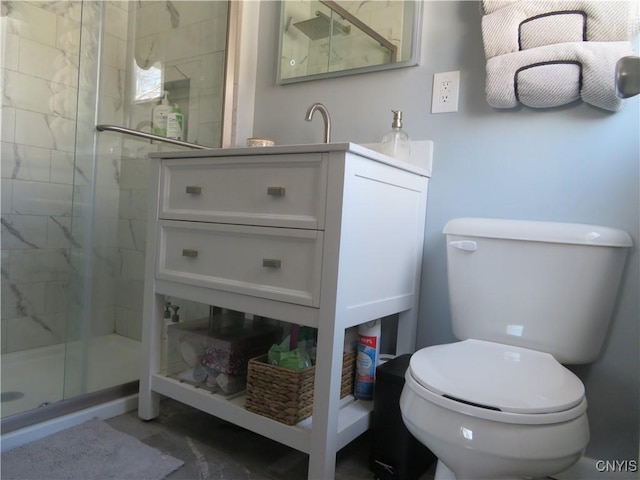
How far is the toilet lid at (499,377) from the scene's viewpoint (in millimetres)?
726

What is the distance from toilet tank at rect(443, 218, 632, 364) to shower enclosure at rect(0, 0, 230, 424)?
46.4 inches

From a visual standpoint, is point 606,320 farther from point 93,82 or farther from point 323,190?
point 93,82

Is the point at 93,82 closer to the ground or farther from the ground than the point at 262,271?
farther from the ground

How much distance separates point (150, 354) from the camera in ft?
4.32

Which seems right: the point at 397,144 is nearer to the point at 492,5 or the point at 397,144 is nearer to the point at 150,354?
the point at 492,5

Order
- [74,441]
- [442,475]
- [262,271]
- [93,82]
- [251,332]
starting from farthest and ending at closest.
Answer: [93,82] → [251,332] → [74,441] → [262,271] → [442,475]

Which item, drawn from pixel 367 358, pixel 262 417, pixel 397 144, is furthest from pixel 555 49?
pixel 262 417

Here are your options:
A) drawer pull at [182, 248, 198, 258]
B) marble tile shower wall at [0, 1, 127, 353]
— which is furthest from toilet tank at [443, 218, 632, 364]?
marble tile shower wall at [0, 1, 127, 353]

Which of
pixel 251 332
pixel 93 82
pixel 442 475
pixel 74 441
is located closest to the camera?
pixel 442 475

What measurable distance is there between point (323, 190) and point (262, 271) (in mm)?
270

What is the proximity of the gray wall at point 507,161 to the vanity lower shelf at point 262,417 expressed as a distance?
36 cm

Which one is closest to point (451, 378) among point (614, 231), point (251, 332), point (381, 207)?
point (381, 207)

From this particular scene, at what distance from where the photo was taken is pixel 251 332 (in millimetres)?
1378

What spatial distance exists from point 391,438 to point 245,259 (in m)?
0.59
